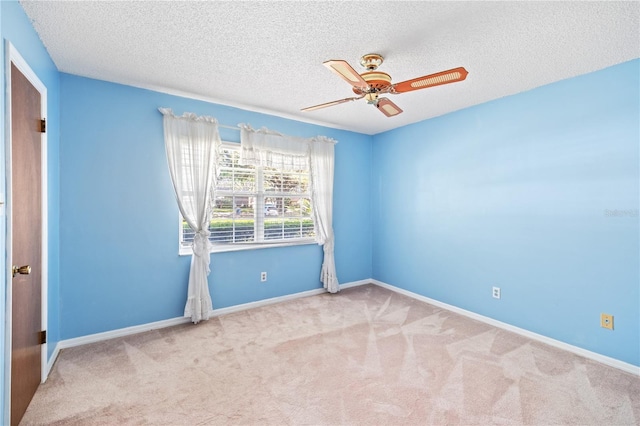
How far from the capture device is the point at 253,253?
3793 millimetres

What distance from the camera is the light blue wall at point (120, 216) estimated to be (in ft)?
9.01

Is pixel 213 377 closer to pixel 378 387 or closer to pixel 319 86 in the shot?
pixel 378 387

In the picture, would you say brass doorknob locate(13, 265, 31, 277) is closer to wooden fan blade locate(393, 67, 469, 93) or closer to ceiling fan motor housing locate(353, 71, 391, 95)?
ceiling fan motor housing locate(353, 71, 391, 95)

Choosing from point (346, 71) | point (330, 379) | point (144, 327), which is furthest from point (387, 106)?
point (144, 327)

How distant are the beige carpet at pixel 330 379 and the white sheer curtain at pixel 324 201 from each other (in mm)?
1143

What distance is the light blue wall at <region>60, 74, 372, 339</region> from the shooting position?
108 inches

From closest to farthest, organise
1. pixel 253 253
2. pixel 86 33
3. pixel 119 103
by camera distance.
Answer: pixel 86 33, pixel 119 103, pixel 253 253

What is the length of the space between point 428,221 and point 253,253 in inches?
93.3

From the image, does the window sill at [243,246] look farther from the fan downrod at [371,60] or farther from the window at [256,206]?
the fan downrod at [371,60]

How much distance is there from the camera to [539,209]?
116 inches

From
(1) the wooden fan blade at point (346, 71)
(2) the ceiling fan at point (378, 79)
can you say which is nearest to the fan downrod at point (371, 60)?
(2) the ceiling fan at point (378, 79)

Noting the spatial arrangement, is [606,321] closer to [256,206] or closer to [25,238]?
[256,206]

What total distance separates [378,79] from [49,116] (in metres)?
2.58

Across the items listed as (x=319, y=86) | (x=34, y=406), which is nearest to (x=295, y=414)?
(x=34, y=406)
